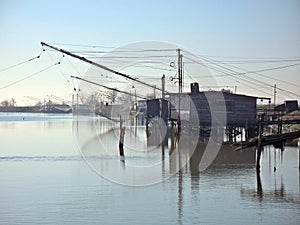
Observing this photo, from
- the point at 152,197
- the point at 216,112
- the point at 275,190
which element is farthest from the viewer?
A: the point at 216,112

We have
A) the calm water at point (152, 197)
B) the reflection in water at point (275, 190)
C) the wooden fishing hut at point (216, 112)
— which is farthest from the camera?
the wooden fishing hut at point (216, 112)

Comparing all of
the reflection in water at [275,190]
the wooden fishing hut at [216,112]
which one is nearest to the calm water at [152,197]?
the reflection in water at [275,190]

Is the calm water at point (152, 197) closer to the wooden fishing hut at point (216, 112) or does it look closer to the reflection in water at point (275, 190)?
the reflection in water at point (275, 190)

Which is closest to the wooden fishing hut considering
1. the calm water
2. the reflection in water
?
the reflection in water

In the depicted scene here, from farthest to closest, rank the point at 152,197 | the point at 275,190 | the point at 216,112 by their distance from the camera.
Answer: the point at 216,112 → the point at 275,190 → the point at 152,197

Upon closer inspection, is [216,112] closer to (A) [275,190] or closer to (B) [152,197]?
(A) [275,190]

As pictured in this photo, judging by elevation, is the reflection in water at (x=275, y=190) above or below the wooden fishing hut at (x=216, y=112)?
below

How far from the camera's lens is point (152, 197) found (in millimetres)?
17531

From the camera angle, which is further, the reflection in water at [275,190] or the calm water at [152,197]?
the reflection in water at [275,190]

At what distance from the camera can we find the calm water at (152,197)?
14555 millimetres

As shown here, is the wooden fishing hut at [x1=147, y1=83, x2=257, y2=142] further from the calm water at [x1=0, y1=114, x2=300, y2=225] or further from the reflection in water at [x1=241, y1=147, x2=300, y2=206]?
the calm water at [x1=0, y1=114, x2=300, y2=225]

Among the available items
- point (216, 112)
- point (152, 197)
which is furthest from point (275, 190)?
point (216, 112)

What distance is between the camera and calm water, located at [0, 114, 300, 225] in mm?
14555

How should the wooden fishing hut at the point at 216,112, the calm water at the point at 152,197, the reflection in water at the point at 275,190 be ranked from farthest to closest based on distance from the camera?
1. the wooden fishing hut at the point at 216,112
2. the reflection in water at the point at 275,190
3. the calm water at the point at 152,197
